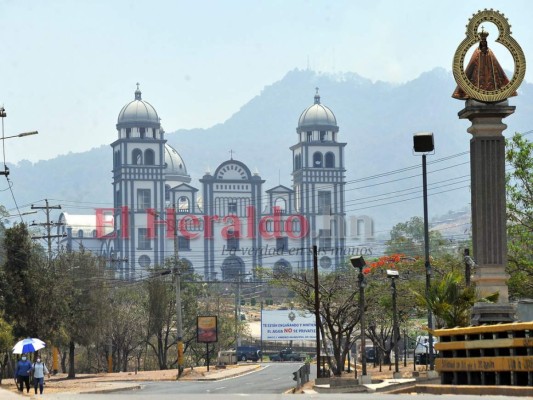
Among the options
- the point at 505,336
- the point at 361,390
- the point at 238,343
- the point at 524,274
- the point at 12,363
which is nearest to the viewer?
the point at 505,336

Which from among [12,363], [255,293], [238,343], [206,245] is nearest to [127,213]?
[206,245]

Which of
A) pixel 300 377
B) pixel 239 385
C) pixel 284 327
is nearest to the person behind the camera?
pixel 300 377

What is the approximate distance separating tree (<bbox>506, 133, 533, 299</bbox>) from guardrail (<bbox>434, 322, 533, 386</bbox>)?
17.7 meters

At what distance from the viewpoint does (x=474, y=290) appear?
39438 millimetres

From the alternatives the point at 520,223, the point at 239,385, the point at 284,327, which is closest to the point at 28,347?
the point at 239,385

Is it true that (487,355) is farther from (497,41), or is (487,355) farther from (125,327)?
(125,327)

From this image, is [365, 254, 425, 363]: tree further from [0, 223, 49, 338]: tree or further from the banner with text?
the banner with text

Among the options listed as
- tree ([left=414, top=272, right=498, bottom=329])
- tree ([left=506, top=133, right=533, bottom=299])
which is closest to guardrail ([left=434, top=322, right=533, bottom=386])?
tree ([left=414, top=272, right=498, bottom=329])

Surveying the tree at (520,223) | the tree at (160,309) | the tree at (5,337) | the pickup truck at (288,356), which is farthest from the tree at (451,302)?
the pickup truck at (288,356)

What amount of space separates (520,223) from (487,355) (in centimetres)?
2221

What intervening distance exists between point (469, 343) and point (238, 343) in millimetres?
89679

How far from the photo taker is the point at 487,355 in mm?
31172

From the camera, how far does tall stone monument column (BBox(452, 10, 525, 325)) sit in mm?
39656

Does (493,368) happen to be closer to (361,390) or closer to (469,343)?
(469,343)
